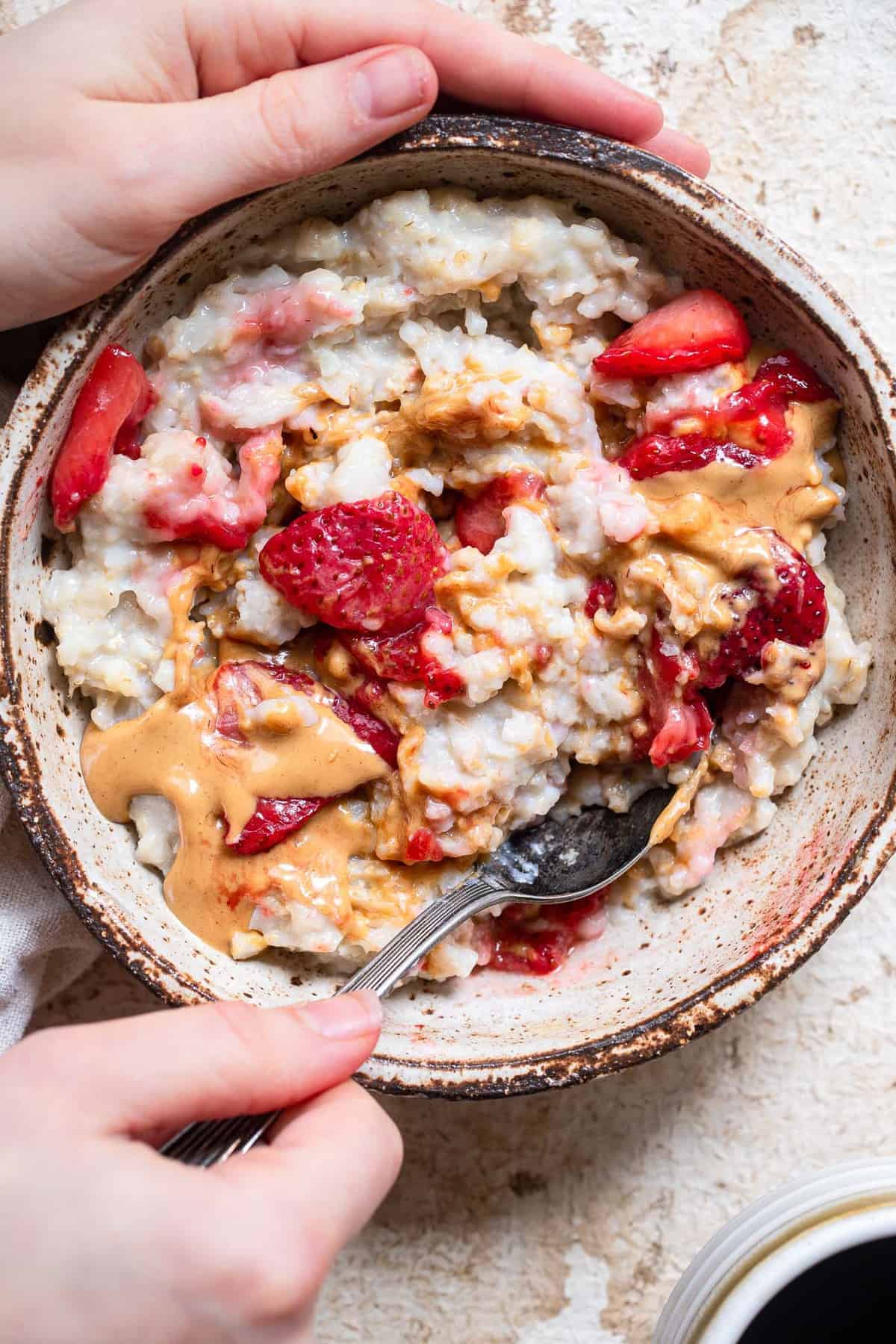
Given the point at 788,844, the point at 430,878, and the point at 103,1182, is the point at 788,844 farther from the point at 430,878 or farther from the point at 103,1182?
the point at 103,1182

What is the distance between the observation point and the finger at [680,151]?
5.82 ft

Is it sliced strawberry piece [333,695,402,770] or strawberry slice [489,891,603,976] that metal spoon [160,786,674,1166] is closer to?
strawberry slice [489,891,603,976]

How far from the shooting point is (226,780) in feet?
5.41

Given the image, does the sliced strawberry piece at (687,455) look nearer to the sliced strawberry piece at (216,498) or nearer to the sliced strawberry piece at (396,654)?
A: the sliced strawberry piece at (396,654)

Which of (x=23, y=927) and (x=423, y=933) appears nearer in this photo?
(x=423, y=933)

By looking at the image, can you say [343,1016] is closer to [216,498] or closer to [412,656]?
[412,656]

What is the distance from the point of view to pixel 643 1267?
198 cm

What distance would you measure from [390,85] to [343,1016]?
3.61 ft

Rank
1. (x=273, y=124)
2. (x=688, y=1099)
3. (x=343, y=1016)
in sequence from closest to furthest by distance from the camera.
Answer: (x=343, y=1016) < (x=273, y=124) < (x=688, y=1099)

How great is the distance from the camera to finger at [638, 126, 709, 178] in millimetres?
1772

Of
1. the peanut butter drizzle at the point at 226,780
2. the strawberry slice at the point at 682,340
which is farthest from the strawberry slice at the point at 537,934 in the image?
the strawberry slice at the point at 682,340

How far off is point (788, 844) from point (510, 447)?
70 centimetres

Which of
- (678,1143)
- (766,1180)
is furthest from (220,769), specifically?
(766,1180)

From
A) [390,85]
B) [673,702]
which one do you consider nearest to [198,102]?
[390,85]
